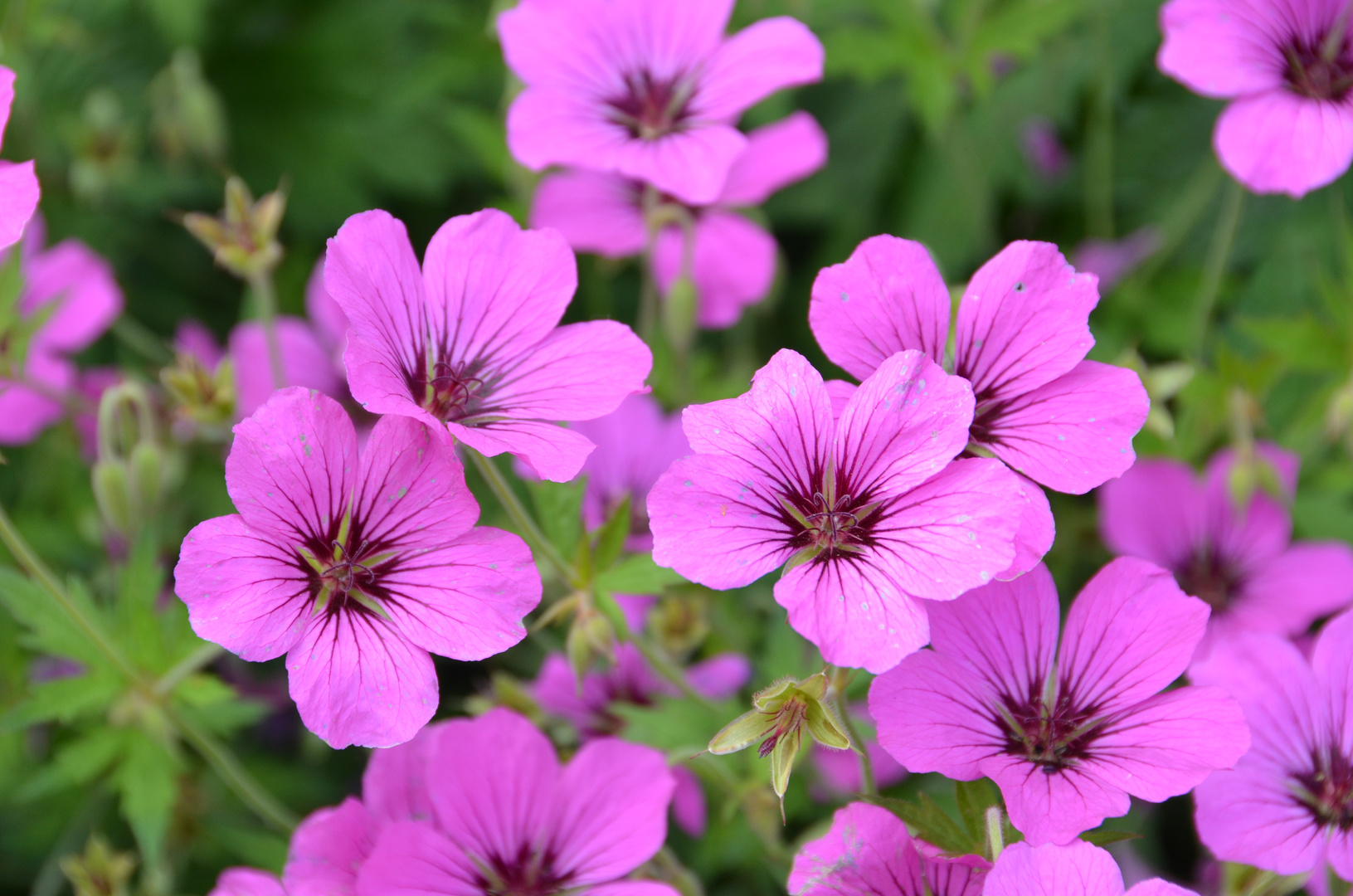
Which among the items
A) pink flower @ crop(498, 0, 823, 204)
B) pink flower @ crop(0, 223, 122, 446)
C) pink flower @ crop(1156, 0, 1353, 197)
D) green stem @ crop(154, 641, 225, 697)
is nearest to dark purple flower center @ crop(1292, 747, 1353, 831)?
pink flower @ crop(1156, 0, 1353, 197)

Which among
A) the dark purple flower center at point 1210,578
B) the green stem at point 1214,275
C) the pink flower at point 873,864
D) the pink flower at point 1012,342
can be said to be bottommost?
the pink flower at point 873,864

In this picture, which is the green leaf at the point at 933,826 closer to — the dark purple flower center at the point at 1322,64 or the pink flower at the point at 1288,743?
the pink flower at the point at 1288,743

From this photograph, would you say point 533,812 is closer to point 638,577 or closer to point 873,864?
point 638,577

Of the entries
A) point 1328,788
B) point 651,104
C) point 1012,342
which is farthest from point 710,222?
point 1328,788

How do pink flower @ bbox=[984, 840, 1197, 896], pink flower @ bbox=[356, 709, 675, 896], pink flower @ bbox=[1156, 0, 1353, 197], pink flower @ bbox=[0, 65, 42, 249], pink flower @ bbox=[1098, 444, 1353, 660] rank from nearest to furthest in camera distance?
pink flower @ bbox=[984, 840, 1197, 896] < pink flower @ bbox=[0, 65, 42, 249] < pink flower @ bbox=[356, 709, 675, 896] < pink flower @ bbox=[1156, 0, 1353, 197] < pink flower @ bbox=[1098, 444, 1353, 660]

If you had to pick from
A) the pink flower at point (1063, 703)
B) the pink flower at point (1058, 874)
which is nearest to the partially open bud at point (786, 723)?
the pink flower at point (1063, 703)

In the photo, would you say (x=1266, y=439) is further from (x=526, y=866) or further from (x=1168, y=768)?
(x=526, y=866)

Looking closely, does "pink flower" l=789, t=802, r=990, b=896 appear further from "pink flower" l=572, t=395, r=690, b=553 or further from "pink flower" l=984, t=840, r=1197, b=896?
"pink flower" l=572, t=395, r=690, b=553

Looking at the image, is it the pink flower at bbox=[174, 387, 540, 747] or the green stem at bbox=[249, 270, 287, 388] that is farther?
the green stem at bbox=[249, 270, 287, 388]
